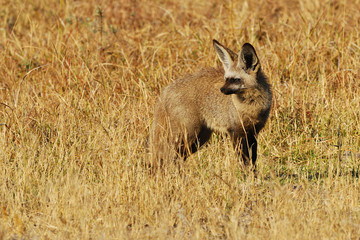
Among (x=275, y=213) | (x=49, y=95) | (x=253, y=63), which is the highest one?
(x=253, y=63)

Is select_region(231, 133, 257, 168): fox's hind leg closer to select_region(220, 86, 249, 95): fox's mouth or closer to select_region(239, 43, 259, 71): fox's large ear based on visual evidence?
select_region(220, 86, 249, 95): fox's mouth

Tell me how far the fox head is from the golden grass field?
0.69 metres

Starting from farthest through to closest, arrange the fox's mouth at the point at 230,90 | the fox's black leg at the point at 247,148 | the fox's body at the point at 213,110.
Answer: the fox's black leg at the point at 247,148 → the fox's body at the point at 213,110 → the fox's mouth at the point at 230,90

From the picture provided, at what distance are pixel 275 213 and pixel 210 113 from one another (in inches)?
71.1

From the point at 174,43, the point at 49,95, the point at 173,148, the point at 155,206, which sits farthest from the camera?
the point at 174,43

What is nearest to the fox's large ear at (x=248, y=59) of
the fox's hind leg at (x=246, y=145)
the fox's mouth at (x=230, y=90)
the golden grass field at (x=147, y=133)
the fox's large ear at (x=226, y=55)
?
the fox's large ear at (x=226, y=55)

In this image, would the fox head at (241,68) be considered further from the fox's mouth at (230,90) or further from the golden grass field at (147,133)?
the golden grass field at (147,133)

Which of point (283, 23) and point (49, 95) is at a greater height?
point (283, 23)

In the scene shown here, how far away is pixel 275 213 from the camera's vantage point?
435 centimetres

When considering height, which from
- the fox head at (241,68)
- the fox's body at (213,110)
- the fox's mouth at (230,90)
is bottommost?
the fox's body at (213,110)

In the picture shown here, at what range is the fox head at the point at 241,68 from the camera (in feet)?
19.0

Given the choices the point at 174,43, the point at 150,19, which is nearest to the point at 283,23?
the point at 174,43

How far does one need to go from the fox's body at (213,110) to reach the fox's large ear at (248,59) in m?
0.05

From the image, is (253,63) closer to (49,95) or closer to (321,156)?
(321,156)
